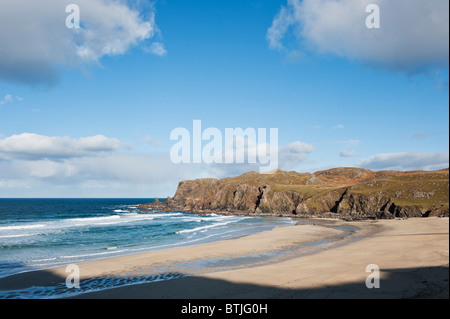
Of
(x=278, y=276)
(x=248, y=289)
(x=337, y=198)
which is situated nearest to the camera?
(x=248, y=289)

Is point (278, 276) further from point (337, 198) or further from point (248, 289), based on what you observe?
point (337, 198)

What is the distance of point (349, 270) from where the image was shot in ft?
66.5

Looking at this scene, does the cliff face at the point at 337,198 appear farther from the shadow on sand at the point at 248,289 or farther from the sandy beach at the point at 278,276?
the shadow on sand at the point at 248,289

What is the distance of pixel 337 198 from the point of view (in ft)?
317

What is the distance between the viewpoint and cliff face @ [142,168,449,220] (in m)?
70.5

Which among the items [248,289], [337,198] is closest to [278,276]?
[248,289]

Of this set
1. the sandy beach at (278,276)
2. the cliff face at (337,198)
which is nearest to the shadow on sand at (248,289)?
the sandy beach at (278,276)

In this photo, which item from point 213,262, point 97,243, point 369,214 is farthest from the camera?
point 369,214

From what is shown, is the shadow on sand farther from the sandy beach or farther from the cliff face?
the cliff face

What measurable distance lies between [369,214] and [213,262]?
6870 cm

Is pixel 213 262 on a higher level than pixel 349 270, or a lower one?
lower

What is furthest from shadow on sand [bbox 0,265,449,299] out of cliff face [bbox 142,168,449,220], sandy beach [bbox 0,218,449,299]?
cliff face [bbox 142,168,449,220]
